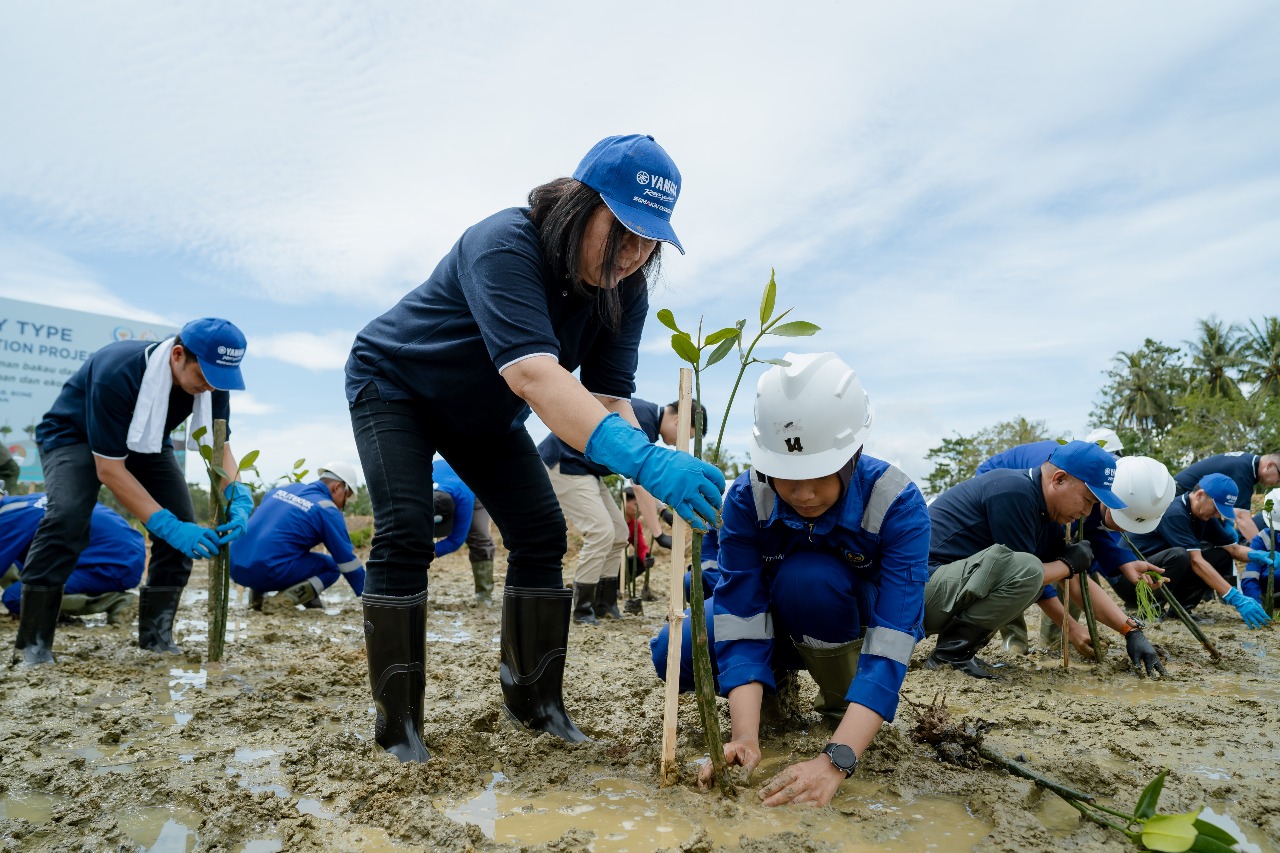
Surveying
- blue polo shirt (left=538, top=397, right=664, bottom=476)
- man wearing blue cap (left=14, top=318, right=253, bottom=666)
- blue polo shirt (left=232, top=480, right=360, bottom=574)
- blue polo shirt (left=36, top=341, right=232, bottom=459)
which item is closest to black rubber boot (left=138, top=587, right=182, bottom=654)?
man wearing blue cap (left=14, top=318, right=253, bottom=666)

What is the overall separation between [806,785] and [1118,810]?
2.40ft

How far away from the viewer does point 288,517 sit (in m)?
5.71

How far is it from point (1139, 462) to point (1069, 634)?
101 centimetres

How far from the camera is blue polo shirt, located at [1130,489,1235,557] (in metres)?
5.96

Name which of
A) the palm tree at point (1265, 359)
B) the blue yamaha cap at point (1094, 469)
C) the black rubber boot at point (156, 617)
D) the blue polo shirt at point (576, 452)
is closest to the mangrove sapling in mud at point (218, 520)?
the black rubber boot at point (156, 617)

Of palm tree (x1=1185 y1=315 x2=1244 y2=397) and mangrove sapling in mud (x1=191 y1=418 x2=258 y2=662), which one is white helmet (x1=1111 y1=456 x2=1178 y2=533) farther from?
palm tree (x1=1185 y1=315 x2=1244 y2=397)

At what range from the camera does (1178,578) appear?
573 centimetres

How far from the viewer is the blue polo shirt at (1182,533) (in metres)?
5.96

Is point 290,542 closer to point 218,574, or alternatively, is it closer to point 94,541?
point 94,541

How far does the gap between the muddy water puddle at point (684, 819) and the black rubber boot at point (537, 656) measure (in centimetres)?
47

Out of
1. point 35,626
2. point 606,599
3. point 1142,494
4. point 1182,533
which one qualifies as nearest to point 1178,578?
point 1182,533

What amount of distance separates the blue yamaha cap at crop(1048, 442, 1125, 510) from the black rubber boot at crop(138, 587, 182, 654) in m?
4.14

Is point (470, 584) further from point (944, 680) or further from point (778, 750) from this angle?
point (778, 750)

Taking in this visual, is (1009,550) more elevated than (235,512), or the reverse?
(235,512)
